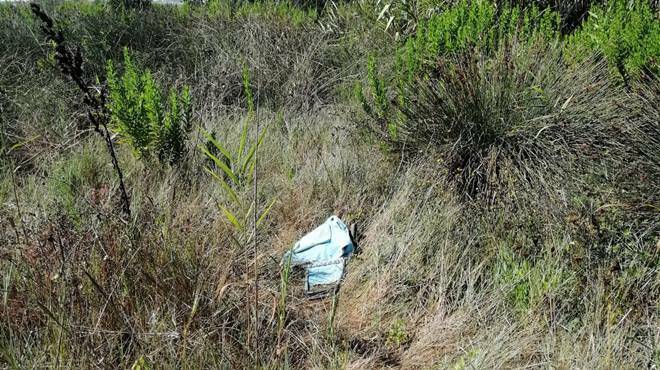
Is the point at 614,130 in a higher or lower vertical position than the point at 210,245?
higher

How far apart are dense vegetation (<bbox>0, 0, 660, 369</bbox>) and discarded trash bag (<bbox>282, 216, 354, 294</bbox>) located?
0.26 feet

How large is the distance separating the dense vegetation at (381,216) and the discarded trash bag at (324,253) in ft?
0.26

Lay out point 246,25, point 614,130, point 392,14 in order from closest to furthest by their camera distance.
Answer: point 614,130 < point 392,14 < point 246,25

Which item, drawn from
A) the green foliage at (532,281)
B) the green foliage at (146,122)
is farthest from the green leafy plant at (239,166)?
the green foliage at (532,281)

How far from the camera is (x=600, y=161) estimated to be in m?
2.75

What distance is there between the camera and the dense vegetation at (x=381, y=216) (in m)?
1.88

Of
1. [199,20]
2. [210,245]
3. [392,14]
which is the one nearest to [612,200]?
[210,245]

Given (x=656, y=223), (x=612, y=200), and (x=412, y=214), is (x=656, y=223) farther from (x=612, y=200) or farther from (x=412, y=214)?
(x=412, y=214)

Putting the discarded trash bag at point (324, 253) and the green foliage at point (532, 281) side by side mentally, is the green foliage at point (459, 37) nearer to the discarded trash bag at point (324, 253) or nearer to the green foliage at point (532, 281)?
the discarded trash bag at point (324, 253)

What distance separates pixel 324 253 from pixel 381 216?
1.21 feet

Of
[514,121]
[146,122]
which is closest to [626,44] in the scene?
[514,121]

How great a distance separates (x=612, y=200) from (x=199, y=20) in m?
5.05

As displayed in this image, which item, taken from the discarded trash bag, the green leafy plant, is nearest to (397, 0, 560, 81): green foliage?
the discarded trash bag

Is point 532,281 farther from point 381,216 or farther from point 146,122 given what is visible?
point 146,122
